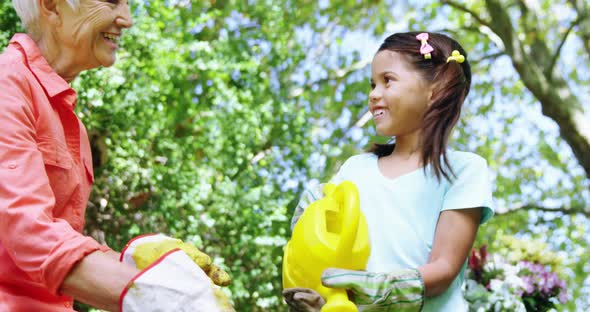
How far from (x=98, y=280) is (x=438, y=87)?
1175 millimetres

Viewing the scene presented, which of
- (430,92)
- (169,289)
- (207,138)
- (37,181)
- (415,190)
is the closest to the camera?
(169,289)

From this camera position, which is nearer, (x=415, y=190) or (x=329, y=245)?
(x=329, y=245)

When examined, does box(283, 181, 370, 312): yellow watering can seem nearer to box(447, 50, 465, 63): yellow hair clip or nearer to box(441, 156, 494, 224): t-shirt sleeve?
box(441, 156, 494, 224): t-shirt sleeve

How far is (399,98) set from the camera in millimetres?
2010

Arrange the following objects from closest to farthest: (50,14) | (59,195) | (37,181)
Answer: (37,181)
(59,195)
(50,14)

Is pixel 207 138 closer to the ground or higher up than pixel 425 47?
closer to the ground

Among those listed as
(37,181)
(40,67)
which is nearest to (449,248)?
(37,181)

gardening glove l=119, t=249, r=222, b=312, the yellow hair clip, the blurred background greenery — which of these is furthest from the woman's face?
the blurred background greenery

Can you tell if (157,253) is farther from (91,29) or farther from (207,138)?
(207,138)

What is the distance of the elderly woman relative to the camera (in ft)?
4.27

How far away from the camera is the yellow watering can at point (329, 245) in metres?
1.76

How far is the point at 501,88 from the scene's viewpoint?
38.2 ft

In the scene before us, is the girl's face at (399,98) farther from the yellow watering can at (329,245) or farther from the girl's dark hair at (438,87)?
the yellow watering can at (329,245)

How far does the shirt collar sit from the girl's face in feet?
2.88
